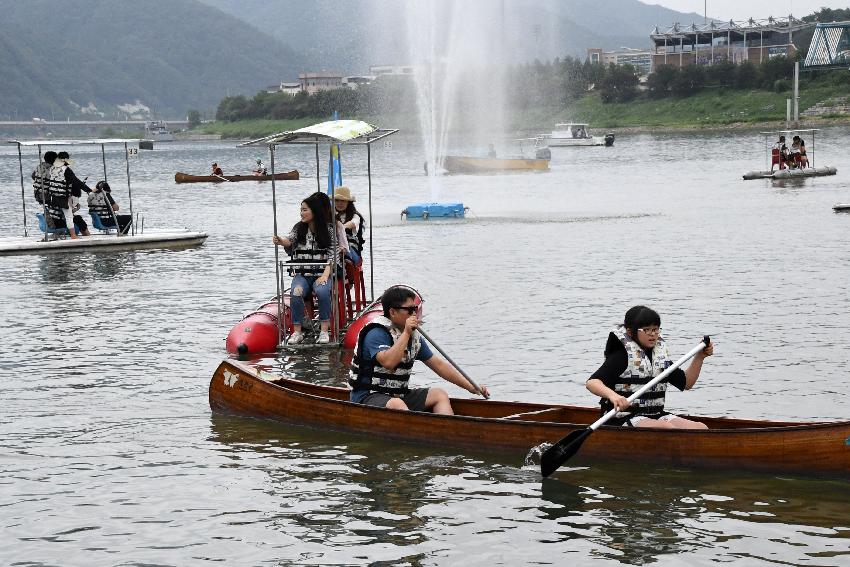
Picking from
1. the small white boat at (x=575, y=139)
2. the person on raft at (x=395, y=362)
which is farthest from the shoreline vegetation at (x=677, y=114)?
the person on raft at (x=395, y=362)

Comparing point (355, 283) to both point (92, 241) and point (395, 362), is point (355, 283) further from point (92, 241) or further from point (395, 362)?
point (92, 241)

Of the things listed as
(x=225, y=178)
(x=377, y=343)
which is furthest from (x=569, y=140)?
(x=377, y=343)

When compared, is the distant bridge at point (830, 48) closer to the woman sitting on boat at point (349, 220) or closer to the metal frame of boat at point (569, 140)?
the metal frame of boat at point (569, 140)

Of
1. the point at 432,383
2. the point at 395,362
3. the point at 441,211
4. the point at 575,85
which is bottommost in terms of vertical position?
the point at 432,383

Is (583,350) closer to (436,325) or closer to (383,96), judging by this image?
(436,325)

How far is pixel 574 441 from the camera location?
1139cm

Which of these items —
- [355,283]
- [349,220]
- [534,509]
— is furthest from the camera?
[355,283]

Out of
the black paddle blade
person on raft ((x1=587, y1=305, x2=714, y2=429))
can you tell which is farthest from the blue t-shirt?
person on raft ((x1=587, y1=305, x2=714, y2=429))

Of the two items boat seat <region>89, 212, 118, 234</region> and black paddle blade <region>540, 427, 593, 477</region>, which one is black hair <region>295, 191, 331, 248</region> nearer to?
black paddle blade <region>540, 427, 593, 477</region>

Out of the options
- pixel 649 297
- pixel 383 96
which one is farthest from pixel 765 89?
pixel 649 297

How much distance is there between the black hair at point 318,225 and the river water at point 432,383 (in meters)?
1.71

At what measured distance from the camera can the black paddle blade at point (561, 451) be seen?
37.4 feet

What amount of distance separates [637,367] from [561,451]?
1064 millimetres

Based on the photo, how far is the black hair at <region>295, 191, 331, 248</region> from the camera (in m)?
17.5
